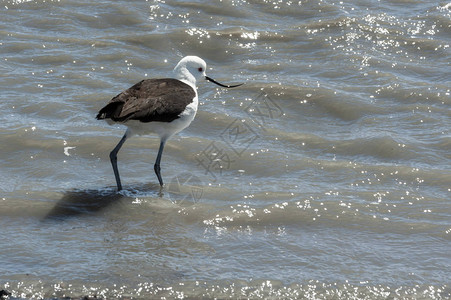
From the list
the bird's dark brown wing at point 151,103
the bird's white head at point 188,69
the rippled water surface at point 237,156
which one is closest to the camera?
the rippled water surface at point 237,156

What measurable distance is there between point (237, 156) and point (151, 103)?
1304 millimetres

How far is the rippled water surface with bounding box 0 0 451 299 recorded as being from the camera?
203 inches

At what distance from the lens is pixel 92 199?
642 cm

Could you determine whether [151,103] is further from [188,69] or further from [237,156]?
[237,156]

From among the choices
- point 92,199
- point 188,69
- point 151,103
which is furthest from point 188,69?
A: point 92,199

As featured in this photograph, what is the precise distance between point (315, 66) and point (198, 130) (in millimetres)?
2627

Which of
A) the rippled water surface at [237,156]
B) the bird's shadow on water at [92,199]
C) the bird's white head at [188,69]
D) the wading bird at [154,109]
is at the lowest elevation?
the bird's shadow on water at [92,199]

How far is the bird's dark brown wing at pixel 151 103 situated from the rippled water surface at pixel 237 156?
67cm

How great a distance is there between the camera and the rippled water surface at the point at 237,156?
515 cm

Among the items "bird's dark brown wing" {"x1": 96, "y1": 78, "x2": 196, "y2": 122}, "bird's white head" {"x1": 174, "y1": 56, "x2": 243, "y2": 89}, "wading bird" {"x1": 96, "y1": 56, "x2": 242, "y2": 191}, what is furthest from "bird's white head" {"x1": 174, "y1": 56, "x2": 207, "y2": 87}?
"bird's dark brown wing" {"x1": 96, "y1": 78, "x2": 196, "y2": 122}

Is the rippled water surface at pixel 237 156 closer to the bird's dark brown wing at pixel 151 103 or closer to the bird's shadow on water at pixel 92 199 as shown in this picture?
the bird's shadow on water at pixel 92 199

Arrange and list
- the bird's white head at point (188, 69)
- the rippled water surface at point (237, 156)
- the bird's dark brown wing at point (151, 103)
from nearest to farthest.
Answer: the rippled water surface at point (237, 156), the bird's dark brown wing at point (151, 103), the bird's white head at point (188, 69)

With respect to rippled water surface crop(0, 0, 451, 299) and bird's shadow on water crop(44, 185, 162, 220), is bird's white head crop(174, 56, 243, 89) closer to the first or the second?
rippled water surface crop(0, 0, 451, 299)

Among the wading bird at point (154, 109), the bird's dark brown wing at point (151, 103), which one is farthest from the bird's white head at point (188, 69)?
the bird's dark brown wing at point (151, 103)
